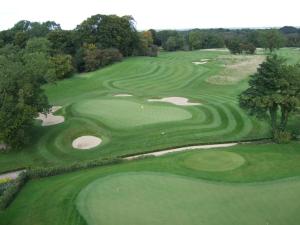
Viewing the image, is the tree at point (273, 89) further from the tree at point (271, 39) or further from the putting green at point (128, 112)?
the tree at point (271, 39)

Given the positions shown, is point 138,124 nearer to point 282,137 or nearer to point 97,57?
point 282,137

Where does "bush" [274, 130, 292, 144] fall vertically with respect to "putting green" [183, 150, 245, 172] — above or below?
above

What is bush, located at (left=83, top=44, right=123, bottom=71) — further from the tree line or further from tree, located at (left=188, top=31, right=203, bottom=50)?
tree, located at (left=188, top=31, right=203, bottom=50)

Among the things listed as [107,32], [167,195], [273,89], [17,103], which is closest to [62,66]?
[107,32]

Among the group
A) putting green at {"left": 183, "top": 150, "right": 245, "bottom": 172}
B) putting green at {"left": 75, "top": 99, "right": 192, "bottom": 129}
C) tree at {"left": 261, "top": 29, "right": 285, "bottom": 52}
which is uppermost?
tree at {"left": 261, "top": 29, "right": 285, "bottom": 52}

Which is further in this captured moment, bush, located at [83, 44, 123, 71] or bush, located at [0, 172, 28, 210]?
bush, located at [83, 44, 123, 71]

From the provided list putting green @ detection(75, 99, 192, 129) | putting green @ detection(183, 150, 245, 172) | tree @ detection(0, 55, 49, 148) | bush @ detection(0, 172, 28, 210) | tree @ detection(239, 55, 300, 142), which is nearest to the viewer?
bush @ detection(0, 172, 28, 210)

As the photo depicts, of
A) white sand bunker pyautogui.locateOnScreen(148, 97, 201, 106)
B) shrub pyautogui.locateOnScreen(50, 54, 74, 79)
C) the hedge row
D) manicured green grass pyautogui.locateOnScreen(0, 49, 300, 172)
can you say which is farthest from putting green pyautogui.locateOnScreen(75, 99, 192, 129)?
shrub pyautogui.locateOnScreen(50, 54, 74, 79)
